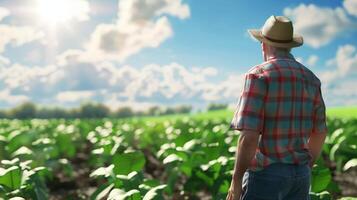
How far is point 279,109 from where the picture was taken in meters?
3.23

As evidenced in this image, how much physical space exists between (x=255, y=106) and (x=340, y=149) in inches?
191

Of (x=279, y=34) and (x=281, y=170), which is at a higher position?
(x=279, y=34)

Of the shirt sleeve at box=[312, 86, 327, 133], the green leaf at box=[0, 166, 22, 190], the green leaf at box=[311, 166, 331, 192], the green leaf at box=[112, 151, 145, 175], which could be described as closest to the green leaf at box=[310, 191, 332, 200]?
the green leaf at box=[311, 166, 331, 192]

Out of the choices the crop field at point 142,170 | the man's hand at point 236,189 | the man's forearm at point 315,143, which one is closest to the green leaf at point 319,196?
the crop field at point 142,170

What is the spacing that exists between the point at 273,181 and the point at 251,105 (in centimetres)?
50

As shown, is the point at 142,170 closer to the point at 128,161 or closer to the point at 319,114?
the point at 128,161

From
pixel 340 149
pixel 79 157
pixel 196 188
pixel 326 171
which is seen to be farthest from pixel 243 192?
pixel 79 157

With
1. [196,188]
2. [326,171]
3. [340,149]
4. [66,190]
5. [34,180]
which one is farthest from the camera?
[66,190]

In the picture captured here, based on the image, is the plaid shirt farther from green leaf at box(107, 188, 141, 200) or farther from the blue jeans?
green leaf at box(107, 188, 141, 200)

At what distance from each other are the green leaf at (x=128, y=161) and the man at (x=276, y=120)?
1.76 metres

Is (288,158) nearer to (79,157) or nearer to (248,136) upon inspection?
(248,136)

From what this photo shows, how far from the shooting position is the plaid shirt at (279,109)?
3123mm

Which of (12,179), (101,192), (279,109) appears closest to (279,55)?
(279,109)

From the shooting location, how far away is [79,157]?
11195mm
